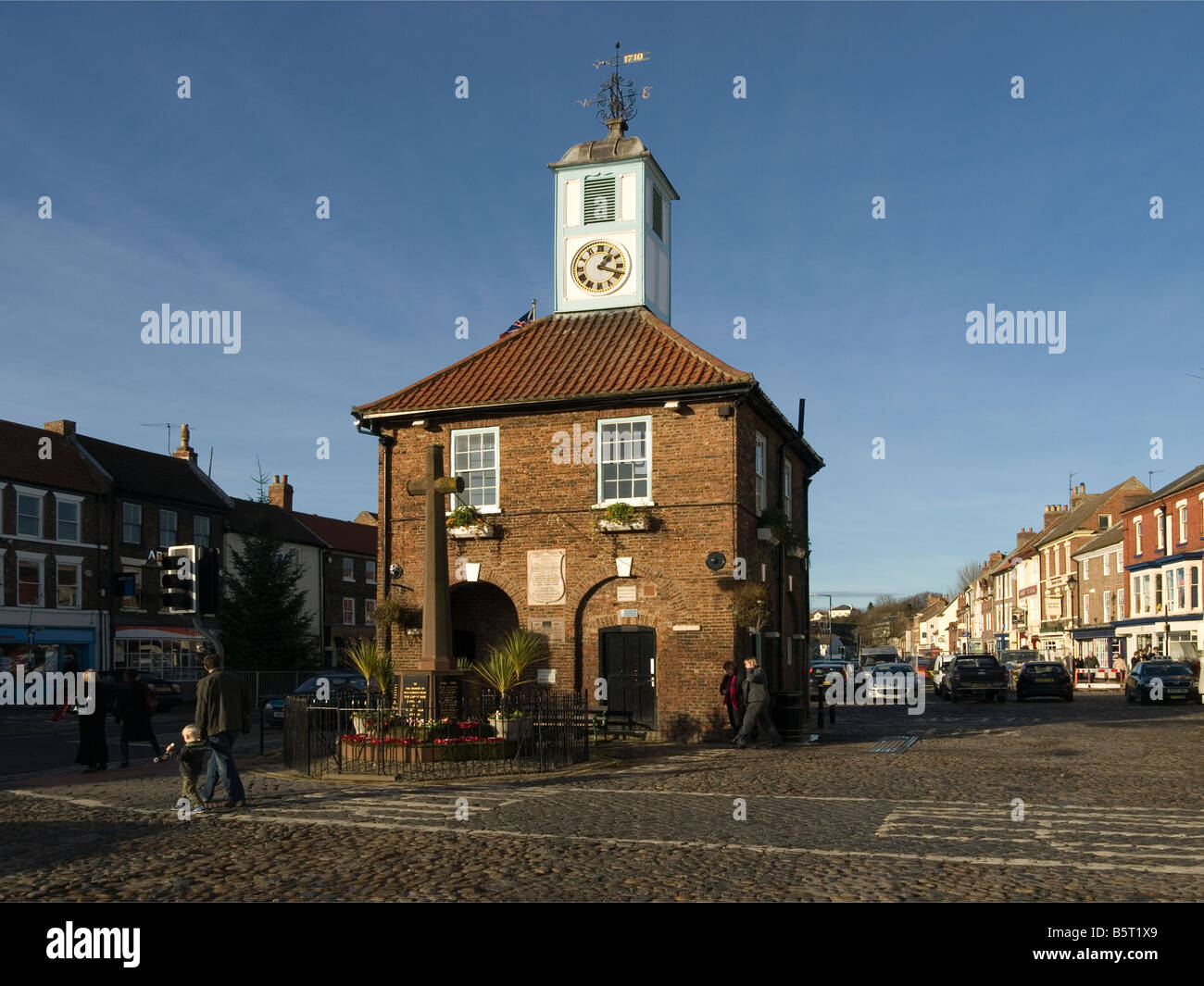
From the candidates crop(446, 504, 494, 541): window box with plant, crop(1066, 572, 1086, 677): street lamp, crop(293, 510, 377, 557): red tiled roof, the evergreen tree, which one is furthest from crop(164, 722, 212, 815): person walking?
crop(1066, 572, 1086, 677): street lamp

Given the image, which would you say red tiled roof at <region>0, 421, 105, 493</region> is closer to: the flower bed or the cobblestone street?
the cobblestone street

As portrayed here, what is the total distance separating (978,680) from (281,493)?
40.7m

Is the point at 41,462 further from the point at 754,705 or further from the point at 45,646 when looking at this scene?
the point at 754,705

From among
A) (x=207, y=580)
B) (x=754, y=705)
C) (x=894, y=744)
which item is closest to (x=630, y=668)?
(x=754, y=705)

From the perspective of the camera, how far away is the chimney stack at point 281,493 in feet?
220

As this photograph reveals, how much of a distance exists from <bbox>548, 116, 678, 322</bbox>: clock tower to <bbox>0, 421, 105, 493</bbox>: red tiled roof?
28.9 metres

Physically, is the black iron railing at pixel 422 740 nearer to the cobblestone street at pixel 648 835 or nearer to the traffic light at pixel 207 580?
the cobblestone street at pixel 648 835

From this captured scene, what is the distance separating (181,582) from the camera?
1362 centimetres

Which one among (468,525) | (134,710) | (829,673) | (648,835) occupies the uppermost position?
(468,525)

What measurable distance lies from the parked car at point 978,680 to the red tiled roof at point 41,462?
35.7 m

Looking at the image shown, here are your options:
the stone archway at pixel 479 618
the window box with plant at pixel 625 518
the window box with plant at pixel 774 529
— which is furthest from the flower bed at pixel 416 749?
the window box with plant at pixel 774 529
